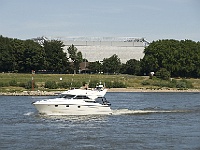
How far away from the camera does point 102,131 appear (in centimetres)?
4066

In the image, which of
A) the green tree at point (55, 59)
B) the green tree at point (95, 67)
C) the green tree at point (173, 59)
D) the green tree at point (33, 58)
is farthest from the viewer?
the green tree at point (95, 67)

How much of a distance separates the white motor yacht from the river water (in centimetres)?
86

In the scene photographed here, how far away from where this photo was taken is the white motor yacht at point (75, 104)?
161 feet

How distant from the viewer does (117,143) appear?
35.1 m

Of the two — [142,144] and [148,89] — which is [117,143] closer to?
[142,144]

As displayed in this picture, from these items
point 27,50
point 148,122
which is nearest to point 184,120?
point 148,122

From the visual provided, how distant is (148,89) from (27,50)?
37.4m

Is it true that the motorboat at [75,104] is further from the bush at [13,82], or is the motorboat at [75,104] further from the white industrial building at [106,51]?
the white industrial building at [106,51]

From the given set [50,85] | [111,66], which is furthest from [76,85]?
[111,66]

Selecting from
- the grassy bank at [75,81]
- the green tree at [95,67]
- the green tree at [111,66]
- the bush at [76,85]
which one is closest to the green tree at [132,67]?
the green tree at [111,66]

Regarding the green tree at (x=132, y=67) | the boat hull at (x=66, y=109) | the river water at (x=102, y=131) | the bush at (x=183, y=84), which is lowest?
the river water at (x=102, y=131)

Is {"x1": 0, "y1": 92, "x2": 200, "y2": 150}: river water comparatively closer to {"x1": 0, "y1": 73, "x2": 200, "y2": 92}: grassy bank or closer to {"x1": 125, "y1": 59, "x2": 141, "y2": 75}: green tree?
{"x1": 0, "y1": 73, "x2": 200, "y2": 92}: grassy bank

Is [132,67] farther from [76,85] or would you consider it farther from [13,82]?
[13,82]

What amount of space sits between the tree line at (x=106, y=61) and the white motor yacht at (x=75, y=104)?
8185 centimetres
